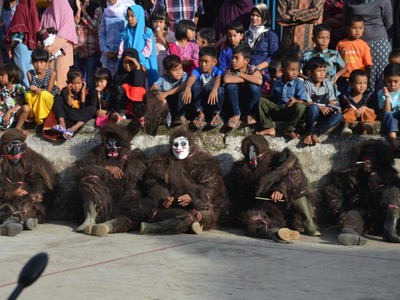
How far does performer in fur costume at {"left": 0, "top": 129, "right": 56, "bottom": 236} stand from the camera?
951cm

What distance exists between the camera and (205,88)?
1002 cm

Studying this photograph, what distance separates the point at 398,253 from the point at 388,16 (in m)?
3.50

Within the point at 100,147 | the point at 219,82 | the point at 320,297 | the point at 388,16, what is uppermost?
the point at 388,16

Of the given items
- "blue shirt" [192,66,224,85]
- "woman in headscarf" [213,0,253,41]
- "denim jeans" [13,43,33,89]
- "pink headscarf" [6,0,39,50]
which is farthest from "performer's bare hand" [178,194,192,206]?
"pink headscarf" [6,0,39,50]

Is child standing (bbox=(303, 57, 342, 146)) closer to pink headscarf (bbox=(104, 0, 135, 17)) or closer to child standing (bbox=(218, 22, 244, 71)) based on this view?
child standing (bbox=(218, 22, 244, 71))

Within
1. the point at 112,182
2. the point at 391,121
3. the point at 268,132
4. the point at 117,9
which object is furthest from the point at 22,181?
the point at 391,121

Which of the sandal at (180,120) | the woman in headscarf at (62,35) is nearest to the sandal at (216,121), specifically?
the sandal at (180,120)

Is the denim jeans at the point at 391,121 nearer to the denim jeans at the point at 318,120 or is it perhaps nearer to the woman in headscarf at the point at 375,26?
the denim jeans at the point at 318,120

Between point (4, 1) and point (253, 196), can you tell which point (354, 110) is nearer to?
point (253, 196)

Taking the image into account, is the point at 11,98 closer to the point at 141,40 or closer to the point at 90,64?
the point at 90,64

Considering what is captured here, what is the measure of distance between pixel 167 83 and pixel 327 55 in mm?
1752

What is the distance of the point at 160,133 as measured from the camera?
33.3 ft

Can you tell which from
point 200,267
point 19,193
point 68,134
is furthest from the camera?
point 68,134

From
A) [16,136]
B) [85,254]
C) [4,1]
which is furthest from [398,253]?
[4,1]
